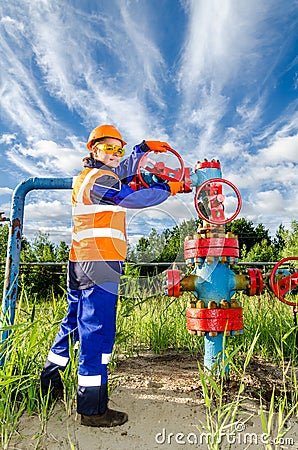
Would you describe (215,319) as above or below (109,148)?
below

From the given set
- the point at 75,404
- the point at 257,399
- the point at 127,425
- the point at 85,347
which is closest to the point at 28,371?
the point at 75,404

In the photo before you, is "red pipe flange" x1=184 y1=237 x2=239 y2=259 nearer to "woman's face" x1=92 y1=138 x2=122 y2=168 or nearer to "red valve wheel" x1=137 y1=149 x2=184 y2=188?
"red valve wheel" x1=137 y1=149 x2=184 y2=188

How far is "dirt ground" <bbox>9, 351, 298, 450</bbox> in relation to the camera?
5.97 feet

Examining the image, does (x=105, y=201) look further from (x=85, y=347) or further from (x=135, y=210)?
(x=85, y=347)

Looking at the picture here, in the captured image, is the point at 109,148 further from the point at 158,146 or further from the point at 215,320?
the point at 215,320

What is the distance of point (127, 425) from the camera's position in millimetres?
1971

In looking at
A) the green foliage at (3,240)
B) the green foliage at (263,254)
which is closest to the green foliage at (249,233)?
the green foliage at (263,254)

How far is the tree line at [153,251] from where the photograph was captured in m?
2.61

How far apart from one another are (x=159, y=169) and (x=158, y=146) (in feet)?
0.45

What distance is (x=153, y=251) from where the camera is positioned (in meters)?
2.60

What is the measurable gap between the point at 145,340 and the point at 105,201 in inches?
58.9

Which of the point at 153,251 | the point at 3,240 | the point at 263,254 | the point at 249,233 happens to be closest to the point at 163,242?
the point at 153,251

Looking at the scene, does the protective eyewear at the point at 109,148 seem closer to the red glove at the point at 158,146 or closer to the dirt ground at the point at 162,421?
the red glove at the point at 158,146

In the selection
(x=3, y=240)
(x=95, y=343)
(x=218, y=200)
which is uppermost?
(x=3, y=240)
